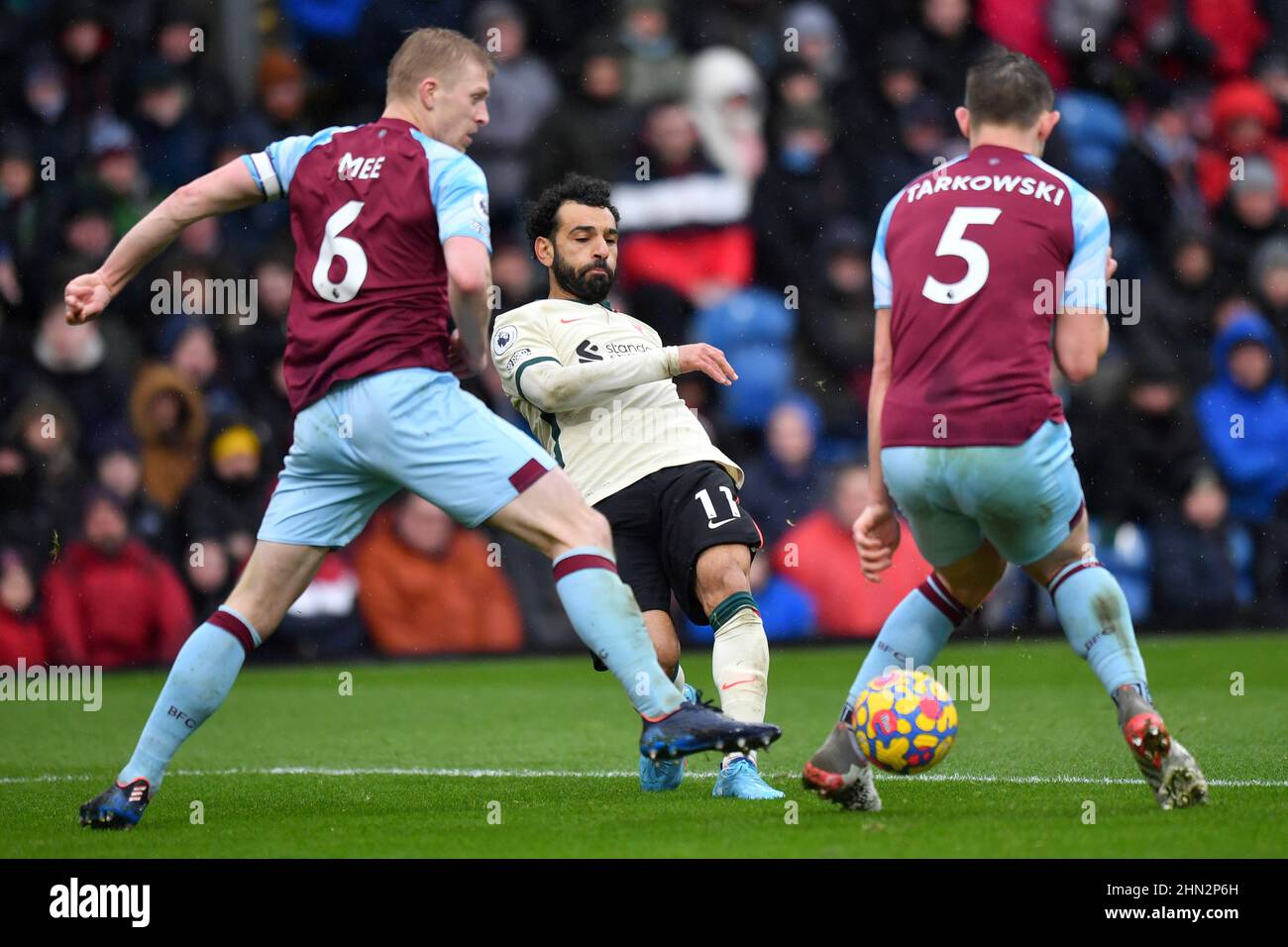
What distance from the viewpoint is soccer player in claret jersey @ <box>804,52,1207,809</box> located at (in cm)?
592

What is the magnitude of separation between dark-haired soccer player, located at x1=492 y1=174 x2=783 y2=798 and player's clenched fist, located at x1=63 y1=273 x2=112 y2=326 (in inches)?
61.9

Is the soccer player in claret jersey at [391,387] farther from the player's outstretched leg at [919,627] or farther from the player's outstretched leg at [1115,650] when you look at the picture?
the player's outstretched leg at [1115,650]

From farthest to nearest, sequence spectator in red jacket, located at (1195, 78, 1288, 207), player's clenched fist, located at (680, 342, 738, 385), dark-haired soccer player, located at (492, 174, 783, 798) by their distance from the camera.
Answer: spectator in red jacket, located at (1195, 78, 1288, 207), dark-haired soccer player, located at (492, 174, 783, 798), player's clenched fist, located at (680, 342, 738, 385)

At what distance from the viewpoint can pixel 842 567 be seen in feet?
42.9

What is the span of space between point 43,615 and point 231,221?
3.26 meters

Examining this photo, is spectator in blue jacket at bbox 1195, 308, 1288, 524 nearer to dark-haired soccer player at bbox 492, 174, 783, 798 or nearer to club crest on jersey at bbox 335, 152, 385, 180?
dark-haired soccer player at bbox 492, 174, 783, 798

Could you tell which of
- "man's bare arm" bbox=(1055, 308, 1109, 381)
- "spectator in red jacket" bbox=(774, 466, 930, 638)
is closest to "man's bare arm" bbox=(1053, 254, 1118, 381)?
"man's bare arm" bbox=(1055, 308, 1109, 381)

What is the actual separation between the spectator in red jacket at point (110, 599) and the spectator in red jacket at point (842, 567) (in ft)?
13.1

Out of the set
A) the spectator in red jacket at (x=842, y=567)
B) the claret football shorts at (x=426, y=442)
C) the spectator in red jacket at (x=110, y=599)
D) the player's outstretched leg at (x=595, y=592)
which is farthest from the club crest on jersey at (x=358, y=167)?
the spectator in red jacket at (x=842, y=567)

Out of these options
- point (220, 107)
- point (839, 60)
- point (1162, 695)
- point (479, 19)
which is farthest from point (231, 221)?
point (1162, 695)

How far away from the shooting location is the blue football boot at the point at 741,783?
6836 millimetres

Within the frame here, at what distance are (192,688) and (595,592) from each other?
1411 millimetres

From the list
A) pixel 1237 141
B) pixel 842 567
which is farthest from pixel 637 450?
pixel 1237 141

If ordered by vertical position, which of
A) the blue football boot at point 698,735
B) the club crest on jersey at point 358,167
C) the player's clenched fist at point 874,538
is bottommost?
the blue football boot at point 698,735
